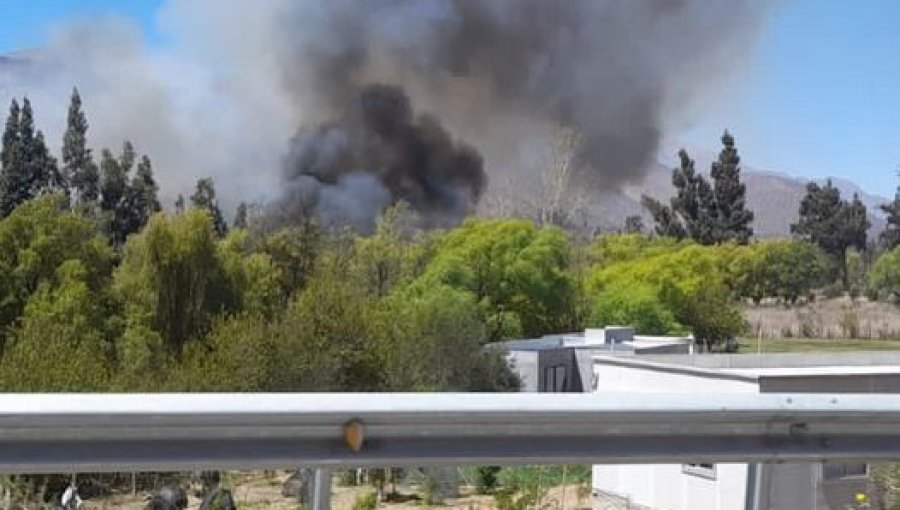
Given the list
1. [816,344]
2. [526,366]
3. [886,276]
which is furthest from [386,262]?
[886,276]

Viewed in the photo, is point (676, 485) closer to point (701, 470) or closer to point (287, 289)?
point (701, 470)

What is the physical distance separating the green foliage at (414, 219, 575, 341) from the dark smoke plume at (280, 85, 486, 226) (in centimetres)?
3795

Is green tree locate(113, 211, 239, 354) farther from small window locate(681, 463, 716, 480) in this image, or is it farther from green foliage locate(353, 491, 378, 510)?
small window locate(681, 463, 716, 480)

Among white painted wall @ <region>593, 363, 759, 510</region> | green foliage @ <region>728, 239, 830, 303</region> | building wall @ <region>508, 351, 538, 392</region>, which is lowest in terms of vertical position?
white painted wall @ <region>593, 363, 759, 510</region>

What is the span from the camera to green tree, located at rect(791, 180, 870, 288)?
106 metres

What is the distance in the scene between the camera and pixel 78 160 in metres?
81.2

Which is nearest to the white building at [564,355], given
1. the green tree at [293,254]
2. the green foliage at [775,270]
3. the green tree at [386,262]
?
the green tree at [386,262]

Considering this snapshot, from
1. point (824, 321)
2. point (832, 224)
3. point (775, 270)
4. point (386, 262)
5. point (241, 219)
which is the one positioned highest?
point (832, 224)

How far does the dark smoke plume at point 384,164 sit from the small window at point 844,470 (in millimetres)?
90034

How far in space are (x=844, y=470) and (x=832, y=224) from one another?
108 meters

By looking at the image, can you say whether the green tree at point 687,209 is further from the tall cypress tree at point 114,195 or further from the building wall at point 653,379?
the building wall at point 653,379

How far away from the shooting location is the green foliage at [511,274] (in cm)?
5103

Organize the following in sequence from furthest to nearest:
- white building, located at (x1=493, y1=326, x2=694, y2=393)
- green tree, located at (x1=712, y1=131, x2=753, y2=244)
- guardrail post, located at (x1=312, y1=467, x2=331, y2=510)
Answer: green tree, located at (x1=712, y1=131, x2=753, y2=244) → white building, located at (x1=493, y1=326, x2=694, y2=393) → guardrail post, located at (x1=312, y1=467, x2=331, y2=510)

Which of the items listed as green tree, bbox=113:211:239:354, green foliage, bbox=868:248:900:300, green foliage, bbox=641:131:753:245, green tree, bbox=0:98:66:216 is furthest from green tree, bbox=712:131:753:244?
green tree, bbox=113:211:239:354
